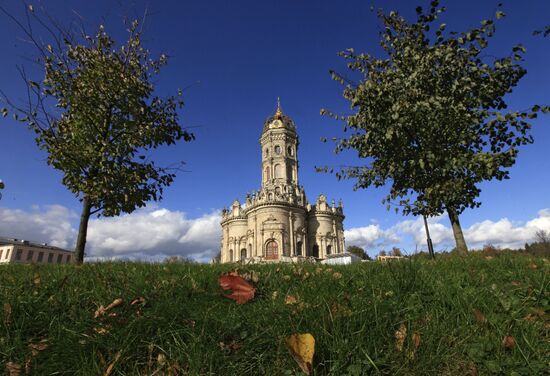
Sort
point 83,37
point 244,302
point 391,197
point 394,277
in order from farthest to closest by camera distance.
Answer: point 391,197 → point 83,37 → point 394,277 → point 244,302

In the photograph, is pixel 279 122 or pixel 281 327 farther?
pixel 279 122

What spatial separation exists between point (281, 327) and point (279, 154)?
5380 cm

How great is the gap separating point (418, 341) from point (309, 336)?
90 centimetres

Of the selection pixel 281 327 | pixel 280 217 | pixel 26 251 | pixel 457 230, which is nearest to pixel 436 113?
pixel 457 230

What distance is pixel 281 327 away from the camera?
272cm

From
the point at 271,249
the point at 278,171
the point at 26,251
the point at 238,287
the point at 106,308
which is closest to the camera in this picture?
the point at 106,308

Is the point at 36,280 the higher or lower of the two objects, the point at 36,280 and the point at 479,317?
the higher

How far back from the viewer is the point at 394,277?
369cm

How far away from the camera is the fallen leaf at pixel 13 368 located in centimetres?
236

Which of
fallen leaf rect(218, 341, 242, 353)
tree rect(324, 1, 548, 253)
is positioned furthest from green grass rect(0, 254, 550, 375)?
tree rect(324, 1, 548, 253)

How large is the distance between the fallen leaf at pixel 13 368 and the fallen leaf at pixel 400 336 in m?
2.83

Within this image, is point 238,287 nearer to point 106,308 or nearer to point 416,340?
point 106,308

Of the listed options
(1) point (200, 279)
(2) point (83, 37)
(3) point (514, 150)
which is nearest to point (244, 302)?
(1) point (200, 279)

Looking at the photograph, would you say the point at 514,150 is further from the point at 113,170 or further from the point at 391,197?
the point at 113,170
